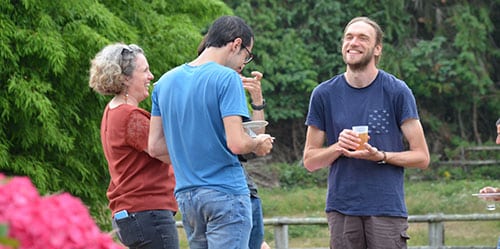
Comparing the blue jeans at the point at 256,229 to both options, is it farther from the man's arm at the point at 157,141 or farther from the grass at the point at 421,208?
the grass at the point at 421,208

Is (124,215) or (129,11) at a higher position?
(129,11)

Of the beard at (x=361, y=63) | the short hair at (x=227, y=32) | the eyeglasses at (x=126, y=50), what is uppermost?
the short hair at (x=227, y=32)

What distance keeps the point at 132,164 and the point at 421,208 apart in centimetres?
1578

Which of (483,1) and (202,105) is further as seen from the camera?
(483,1)

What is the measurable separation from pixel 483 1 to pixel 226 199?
26.4 m

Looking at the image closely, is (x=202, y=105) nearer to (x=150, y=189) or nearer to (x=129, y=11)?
(x=150, y=189)

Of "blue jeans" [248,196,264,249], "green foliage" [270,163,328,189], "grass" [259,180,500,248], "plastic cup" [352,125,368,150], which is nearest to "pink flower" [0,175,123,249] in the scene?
"plastic cup" [352,125,368,150]

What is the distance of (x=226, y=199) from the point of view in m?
4.59

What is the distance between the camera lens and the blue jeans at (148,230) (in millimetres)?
4828

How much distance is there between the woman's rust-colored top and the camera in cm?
489

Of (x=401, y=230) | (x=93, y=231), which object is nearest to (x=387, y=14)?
(x=401, y=230)

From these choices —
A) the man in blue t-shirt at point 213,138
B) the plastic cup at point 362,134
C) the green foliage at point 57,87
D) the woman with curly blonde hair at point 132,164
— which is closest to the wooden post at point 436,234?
the green foliage at point 57,87

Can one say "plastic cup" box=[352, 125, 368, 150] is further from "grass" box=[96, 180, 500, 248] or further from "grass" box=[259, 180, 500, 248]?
"grass" box=[259, 180, 500, 248]

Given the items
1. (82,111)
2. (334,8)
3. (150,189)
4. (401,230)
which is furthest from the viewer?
(334,8)
